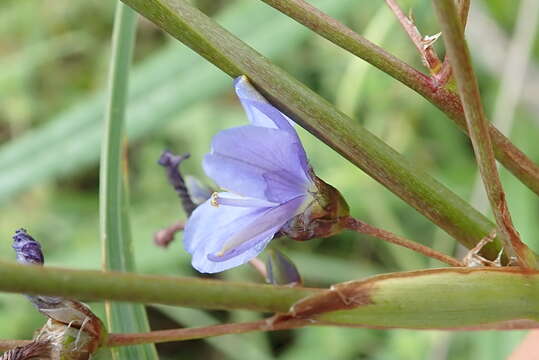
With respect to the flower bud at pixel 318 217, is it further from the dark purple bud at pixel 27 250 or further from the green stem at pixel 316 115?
the dark purple bud at pixel 27 250

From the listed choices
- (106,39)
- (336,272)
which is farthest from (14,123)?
(336,272)

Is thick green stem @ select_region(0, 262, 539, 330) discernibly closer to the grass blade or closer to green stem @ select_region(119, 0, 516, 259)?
green stem @ select_region(119, 0, 516, 259)

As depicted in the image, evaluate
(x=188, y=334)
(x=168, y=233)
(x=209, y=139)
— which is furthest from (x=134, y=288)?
(x=209, y=139)

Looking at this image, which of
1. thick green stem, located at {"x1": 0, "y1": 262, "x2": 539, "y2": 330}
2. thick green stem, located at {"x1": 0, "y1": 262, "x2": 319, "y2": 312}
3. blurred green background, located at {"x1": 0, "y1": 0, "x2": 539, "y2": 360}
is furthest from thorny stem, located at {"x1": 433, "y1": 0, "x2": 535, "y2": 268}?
blurred green background, located at {"x1": 0, "y1": 0, "x2": 539, "y2": 360}

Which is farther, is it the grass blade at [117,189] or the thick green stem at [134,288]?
the grass blade at [117,189]

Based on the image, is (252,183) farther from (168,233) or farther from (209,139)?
(209,139)

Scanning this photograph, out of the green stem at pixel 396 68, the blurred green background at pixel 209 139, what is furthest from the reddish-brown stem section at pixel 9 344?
the blurred green background at pixel 209 139
